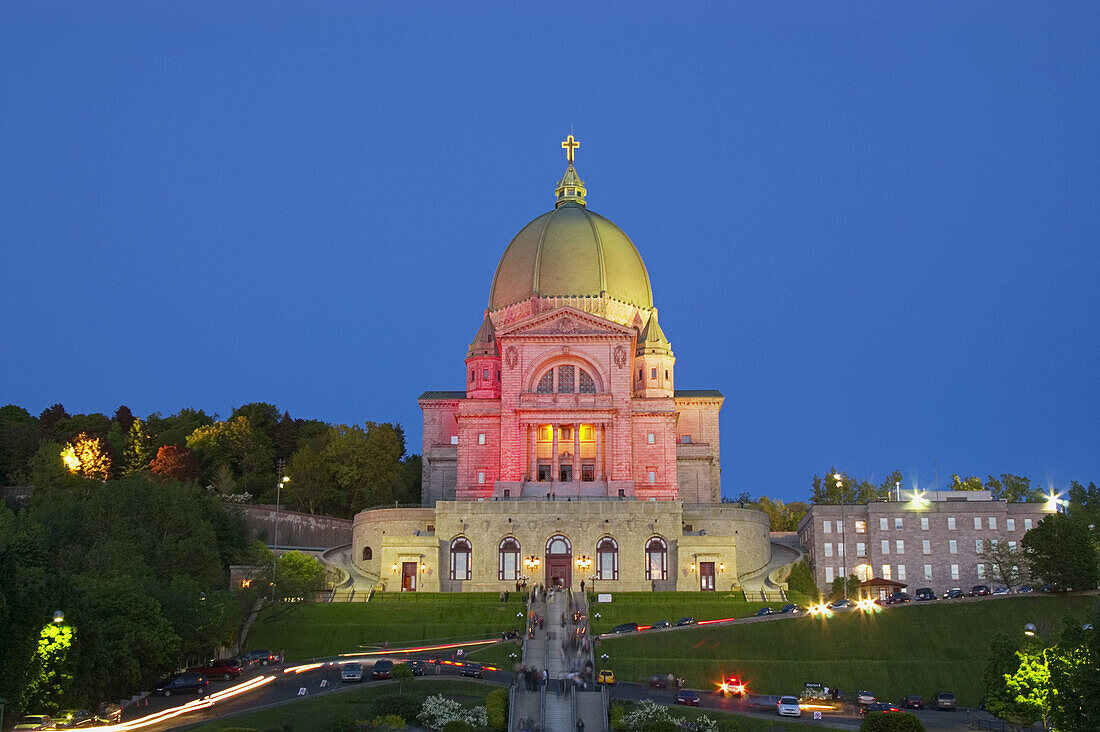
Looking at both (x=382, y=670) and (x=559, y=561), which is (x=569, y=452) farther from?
(x=382, y=670)

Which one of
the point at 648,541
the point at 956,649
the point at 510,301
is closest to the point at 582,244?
the point at 510,301

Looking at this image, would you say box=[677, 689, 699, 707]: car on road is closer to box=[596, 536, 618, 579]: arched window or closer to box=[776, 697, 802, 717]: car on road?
box=[776, 697, 802, 717]: car on road

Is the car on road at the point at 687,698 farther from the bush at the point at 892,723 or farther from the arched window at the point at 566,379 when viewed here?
the arched window at the point at 566,379

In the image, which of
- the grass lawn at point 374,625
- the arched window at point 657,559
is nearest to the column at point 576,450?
the arched window at point 657,559

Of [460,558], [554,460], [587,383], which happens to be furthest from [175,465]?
[587,383]

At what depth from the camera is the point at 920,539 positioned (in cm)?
9569

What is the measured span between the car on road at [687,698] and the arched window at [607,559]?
30.9 metres

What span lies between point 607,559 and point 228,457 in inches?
1729

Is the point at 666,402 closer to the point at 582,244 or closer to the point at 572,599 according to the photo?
the point at 582,244

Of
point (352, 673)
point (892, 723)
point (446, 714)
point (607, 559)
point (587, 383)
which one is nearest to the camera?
point (892, 723)

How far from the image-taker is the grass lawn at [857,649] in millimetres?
64500

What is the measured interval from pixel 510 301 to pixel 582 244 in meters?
7.89

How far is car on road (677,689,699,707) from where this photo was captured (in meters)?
57.0

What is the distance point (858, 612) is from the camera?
74188mm
